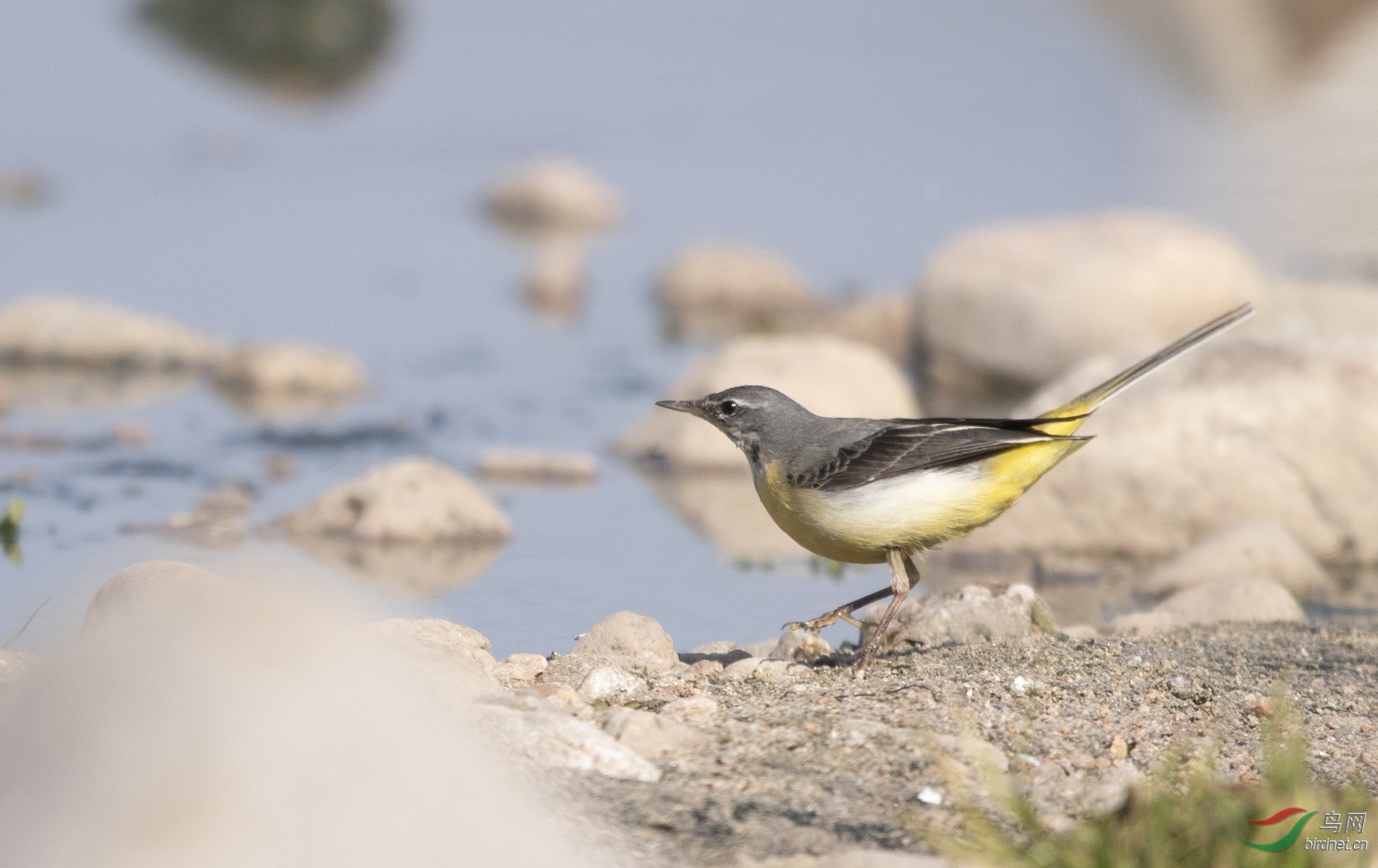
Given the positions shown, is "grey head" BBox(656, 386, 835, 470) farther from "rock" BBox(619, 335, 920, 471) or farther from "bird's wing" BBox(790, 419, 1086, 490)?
"rock" BBox(619, 335, 920, 471)

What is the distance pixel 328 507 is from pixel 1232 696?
18.9 feet

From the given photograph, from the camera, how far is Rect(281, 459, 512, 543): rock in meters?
10.0

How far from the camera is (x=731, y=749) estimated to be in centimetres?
568

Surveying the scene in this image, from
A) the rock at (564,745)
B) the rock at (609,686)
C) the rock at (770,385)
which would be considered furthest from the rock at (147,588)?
the rock at (770,385)

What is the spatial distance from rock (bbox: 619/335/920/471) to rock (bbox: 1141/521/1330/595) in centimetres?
290

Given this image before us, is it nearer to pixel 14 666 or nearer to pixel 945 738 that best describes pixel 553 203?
pixel 14 666

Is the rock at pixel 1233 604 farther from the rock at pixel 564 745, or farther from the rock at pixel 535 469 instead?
the rock at pixel 535 469

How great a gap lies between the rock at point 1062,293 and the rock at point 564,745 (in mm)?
9264

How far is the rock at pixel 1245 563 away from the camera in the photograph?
9656 mm

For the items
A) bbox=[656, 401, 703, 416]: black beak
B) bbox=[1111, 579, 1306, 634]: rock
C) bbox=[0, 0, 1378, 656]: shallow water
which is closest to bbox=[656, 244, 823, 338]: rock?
bbox=[0, 0, 1378, 656]: shallow water

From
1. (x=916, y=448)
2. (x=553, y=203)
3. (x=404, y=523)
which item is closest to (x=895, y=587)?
(x=916, y=448)

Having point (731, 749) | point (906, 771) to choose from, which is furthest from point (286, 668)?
point (906, 771)

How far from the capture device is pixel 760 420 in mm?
7301

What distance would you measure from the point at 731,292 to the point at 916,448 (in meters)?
10.7
